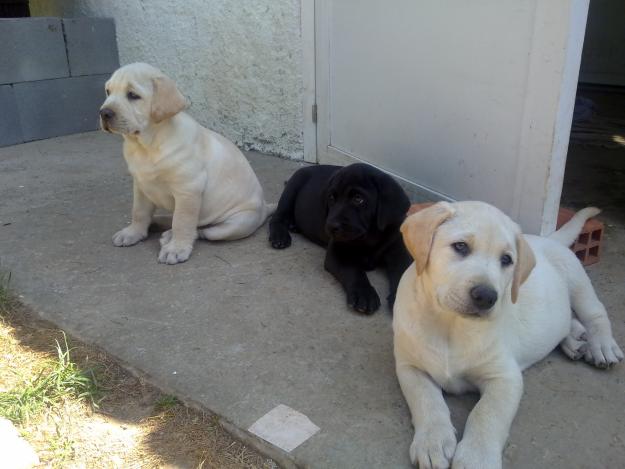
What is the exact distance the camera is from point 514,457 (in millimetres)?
2154

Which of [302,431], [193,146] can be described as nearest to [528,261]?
[302,431]

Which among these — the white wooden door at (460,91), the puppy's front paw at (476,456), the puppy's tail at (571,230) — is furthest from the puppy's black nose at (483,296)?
the white wooden door at (460,91)

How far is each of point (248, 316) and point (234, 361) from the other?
42cm

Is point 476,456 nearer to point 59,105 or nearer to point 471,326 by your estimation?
point 471,326

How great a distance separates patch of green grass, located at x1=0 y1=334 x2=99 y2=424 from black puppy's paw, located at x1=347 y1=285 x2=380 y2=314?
1.31m

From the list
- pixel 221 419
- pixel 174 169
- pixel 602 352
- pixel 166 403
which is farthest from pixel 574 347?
pixel 174 169

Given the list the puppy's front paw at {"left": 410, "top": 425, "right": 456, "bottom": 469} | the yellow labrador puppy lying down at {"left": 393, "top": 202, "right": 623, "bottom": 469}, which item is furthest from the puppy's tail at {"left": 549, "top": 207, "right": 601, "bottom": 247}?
the puppy's front paw at {"left": 410, "top": 425, "right": 456, "bottom": 469}

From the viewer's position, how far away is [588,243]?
11.7 feet

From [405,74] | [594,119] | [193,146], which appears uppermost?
[405,74]

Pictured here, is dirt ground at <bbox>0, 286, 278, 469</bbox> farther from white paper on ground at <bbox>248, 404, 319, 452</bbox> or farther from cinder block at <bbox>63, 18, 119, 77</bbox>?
cinder block at <bbox>63, 18, 119, 77</bbox>

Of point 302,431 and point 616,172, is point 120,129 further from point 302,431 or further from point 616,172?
point 616,172

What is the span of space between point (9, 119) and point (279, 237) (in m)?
4.23

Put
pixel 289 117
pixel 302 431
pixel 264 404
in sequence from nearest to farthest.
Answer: pixel 302 431
pixel 264 404
pixel 289 117

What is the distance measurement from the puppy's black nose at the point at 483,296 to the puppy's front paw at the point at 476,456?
0.47m
